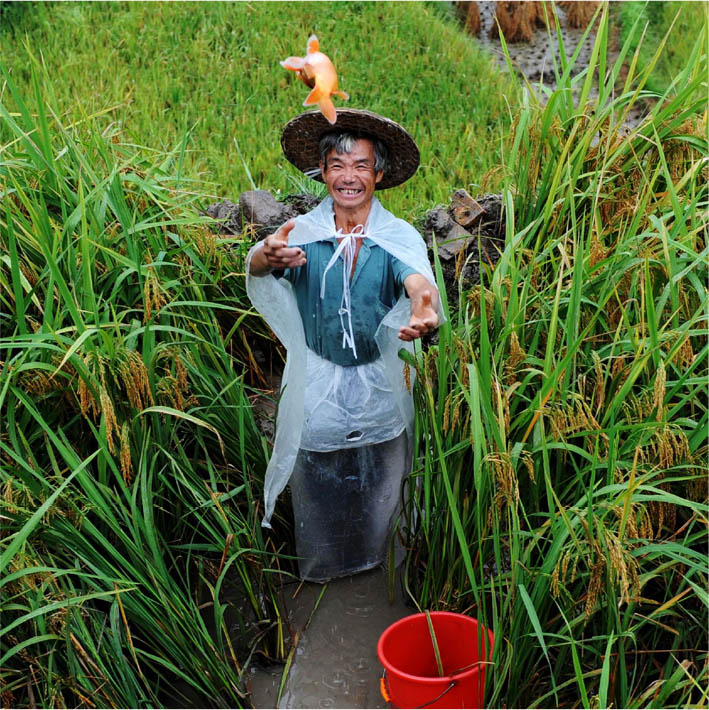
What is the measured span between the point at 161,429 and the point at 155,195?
1034 mm

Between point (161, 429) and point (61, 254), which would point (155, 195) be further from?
point (161, 429)

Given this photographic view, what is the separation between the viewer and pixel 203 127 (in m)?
4.65

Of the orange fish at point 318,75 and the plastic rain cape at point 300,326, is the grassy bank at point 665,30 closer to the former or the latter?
the plastic rain cape at point 300,326

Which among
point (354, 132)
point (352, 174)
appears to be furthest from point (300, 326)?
point (354, 132)

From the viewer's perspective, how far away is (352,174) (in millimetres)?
2590

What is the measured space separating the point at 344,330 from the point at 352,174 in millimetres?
450

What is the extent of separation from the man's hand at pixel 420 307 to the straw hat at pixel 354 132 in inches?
16.6

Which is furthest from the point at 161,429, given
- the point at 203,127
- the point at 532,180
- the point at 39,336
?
the point at 203,127

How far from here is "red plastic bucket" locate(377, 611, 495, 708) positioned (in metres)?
2.27

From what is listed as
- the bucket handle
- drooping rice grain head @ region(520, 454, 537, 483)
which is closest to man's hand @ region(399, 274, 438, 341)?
drooping rice grain head @ region(520, 454, 537, 483)

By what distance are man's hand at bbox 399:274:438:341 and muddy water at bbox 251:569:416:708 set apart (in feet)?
3.30

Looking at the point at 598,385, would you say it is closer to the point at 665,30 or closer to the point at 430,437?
the point at 430,437

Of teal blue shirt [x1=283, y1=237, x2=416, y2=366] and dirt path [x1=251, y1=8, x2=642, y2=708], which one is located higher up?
teal blue shirt [x1=283, y1=237, x2=416, y2=366]

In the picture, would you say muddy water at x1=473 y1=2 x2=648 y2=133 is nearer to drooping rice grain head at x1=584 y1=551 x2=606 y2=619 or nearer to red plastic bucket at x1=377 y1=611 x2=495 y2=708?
red plastic bucket at x1=377 y1=611 x2=495 y2=708
